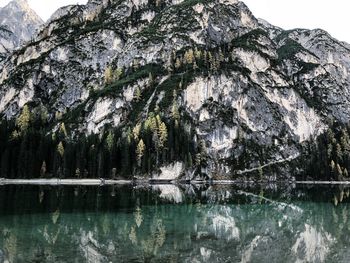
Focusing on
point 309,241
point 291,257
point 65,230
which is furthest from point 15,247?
point 309,241

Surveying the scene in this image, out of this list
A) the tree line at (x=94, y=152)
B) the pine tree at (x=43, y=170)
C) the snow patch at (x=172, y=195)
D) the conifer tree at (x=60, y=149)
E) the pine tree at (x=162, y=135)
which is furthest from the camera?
the pine tree at (x=162, y=135)

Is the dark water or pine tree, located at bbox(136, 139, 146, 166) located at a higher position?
pine tree, located at bbox(136, 139, 146, 166)

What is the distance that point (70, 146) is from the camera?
561 ft

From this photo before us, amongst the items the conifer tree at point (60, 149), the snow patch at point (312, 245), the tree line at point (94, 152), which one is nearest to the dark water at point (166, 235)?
the snow patch at point (312, 245)

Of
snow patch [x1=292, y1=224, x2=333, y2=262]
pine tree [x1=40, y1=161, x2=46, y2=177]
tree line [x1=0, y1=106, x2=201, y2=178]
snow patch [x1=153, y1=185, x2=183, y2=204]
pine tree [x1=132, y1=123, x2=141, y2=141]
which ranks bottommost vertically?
snow patch [x1=292, y1=224, x2=333, y2=262]

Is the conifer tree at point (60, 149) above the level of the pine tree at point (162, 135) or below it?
below

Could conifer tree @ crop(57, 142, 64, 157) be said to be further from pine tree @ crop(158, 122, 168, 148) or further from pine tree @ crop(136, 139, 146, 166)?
pine tree @ crop(158, 122, 168, 148)

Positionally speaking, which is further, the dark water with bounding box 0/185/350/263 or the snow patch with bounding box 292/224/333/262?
the snow patch with bounding box 292/224/333/262

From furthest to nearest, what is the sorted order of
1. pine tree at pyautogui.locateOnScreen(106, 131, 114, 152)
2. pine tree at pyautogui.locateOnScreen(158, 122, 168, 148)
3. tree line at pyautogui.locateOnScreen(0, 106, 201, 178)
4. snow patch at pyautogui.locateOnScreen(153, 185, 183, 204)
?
pine tree at pyautogui.locateOnScreen(158, 122, 168, 148), pine tree at pyautogui.locateOnScreen(106, 131, 114, 152), tree line at pyautogui.locateOnScreen(0, 106, 201, 178), snow patch at pyautogui.locateOnScreen(153, 185, 183, 204)

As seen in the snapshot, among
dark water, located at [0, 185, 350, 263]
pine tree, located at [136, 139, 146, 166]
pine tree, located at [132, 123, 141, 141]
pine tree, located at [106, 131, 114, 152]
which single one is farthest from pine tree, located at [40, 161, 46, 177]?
dark water, located at [0, 185, 350, 263]

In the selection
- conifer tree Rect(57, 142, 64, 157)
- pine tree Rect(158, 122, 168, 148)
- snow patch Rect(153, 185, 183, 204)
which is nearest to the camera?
snow patch Rect(153, 185, 183, 204)

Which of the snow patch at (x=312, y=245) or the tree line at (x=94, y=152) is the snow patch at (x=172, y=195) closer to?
the snow patch at (x=312, y=245)

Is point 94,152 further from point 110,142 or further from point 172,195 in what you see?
point 172,195

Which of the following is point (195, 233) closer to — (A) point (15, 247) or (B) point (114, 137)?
(A) point (15, 247)
